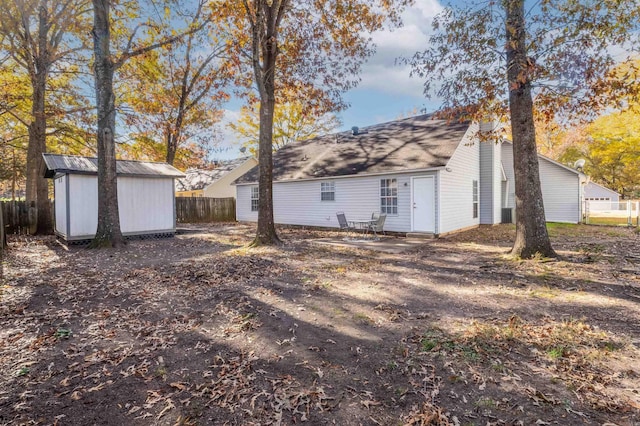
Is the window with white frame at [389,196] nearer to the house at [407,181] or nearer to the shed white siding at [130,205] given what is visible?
the house at [407,181]

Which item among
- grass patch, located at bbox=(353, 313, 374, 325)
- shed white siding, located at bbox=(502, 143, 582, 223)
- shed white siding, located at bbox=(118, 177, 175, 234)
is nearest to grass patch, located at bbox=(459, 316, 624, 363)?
grass patch, located at bbox=(353, 313, 374, 325)

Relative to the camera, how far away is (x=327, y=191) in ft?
50.9

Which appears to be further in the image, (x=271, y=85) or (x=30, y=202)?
(x=30, y=202)

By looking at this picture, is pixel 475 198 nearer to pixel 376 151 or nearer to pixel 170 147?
pixel 376 151

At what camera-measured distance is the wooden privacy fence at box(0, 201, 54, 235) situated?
13.5m

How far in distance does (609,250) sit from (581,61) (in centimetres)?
516

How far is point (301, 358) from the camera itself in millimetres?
3377

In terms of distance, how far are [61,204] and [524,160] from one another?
14.9 m

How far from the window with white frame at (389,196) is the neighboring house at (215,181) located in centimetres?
1930

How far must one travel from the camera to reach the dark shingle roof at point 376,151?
13.1 metres

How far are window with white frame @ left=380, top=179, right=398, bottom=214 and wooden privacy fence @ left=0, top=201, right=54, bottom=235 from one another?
1430 centimetres

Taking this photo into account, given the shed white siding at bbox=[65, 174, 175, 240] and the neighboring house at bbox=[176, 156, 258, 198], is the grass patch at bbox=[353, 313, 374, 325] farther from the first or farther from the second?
the neighboring house at bbox=[176, 156, 258, 198]

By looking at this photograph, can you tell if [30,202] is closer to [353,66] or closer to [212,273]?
[212,273]

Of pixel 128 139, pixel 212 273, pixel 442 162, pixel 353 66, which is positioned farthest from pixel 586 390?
pixel 128 139
